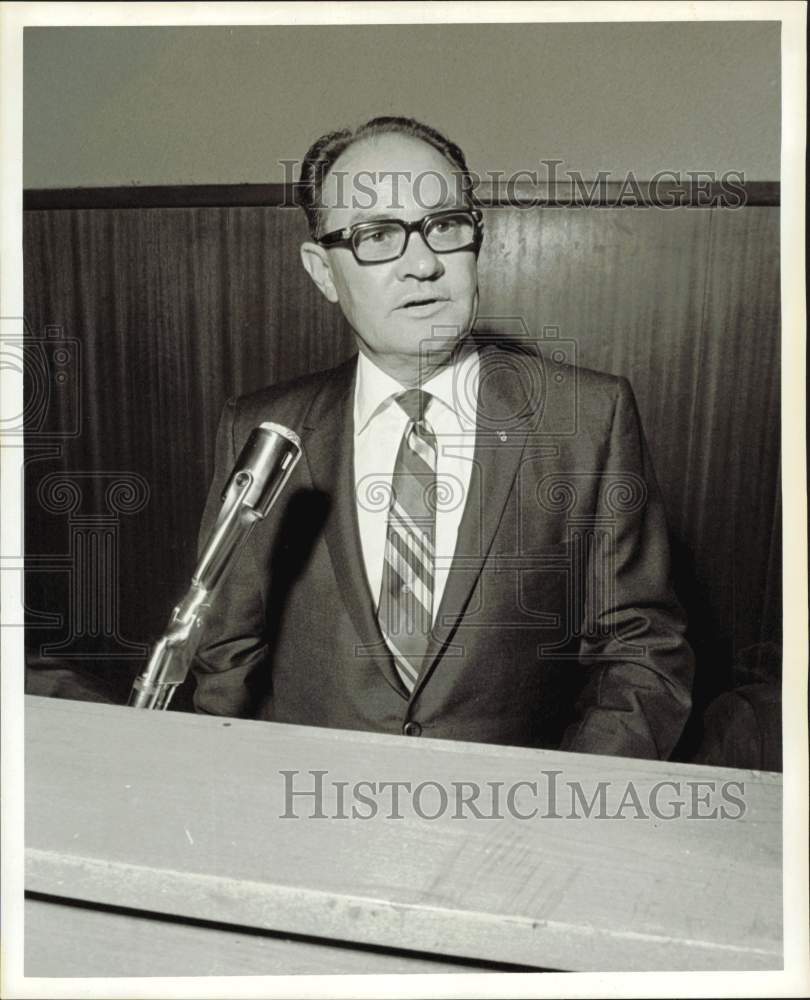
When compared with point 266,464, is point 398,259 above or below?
above

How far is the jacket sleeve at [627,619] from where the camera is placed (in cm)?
147

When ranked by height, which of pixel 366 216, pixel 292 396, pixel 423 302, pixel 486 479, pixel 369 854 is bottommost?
pixel 369 854

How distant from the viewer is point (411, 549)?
1.47 m

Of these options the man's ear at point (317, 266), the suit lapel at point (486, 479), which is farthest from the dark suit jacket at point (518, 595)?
the man's ear at point (317, 266)

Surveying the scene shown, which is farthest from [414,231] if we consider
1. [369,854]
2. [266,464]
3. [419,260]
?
[369,854]

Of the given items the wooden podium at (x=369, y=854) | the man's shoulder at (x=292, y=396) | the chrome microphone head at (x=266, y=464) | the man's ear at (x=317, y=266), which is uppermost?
the man's ear at (x=317, y=266)

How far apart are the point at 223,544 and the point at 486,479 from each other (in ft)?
1.21

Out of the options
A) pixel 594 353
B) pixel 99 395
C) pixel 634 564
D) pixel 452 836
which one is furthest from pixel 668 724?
pixel 99 395

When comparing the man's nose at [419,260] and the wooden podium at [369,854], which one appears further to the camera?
the man's nose at [419,260]

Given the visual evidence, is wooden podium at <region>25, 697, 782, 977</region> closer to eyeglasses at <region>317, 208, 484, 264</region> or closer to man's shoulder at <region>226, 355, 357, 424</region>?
man's shoulder at <region>226, 355, 357, 424</region>

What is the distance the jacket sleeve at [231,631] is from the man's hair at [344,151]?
0.95ft

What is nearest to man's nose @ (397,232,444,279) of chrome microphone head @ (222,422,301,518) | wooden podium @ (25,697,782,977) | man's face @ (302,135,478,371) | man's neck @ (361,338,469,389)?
man's face @ (302,135,478,371)

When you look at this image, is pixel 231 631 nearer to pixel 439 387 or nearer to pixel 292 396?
pixel 292 396

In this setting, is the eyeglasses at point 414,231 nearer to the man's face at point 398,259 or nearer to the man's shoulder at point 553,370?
the man's face at point 398,259
